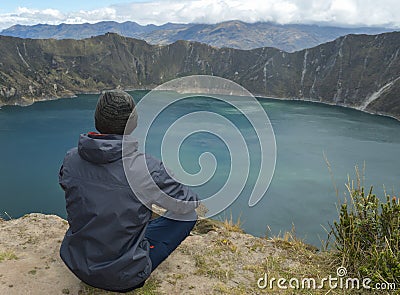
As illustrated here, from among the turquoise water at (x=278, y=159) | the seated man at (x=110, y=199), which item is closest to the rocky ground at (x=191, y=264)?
the seated man at (x=110, y=199)

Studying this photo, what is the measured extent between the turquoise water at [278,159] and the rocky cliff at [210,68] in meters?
15.5

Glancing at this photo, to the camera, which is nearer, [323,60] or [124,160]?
[124,160]

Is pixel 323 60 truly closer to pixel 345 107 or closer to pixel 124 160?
pixel 345 107

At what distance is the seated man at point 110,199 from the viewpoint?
2725mm

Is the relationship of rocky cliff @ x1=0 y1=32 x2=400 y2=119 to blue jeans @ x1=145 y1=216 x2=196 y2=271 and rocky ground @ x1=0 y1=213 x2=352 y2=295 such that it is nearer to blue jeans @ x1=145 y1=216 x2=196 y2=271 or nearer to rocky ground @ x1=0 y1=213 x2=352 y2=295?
rocky ground @ x1=0 y1=213 x2=352 y2=295

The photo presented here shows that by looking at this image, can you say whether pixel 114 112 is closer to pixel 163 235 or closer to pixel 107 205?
pixel 107 205

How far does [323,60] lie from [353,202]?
102354 mm

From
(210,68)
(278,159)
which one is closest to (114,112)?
(278,159)

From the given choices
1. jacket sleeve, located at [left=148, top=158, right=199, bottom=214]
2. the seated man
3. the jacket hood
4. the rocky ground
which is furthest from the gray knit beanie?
the rocky ground

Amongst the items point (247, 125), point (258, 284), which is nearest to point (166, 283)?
point (258, 284)

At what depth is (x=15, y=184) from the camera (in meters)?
26.9

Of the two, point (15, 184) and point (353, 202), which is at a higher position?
point (353, 202)

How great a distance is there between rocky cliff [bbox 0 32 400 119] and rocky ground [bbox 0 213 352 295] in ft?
222

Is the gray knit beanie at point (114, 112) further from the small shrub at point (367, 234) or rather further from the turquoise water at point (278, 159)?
the turquoise water at point (278, 159)
